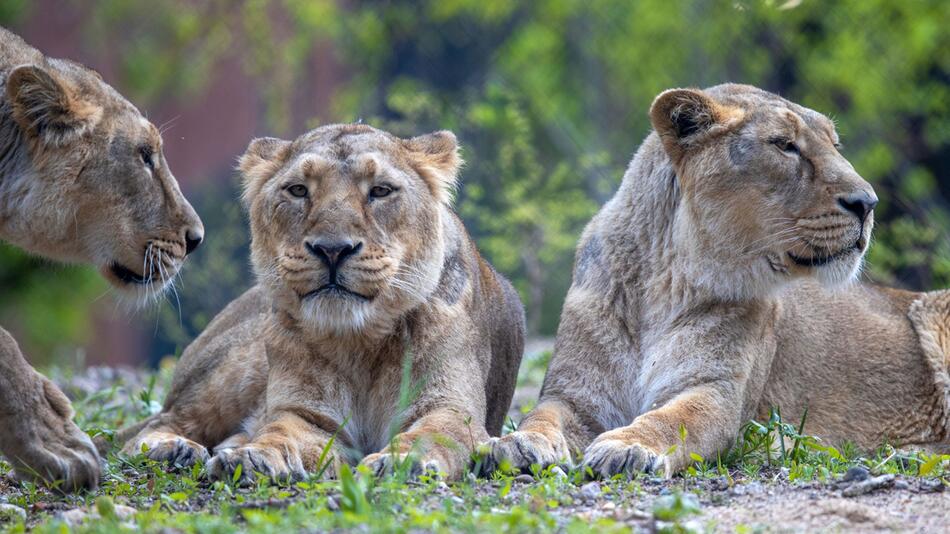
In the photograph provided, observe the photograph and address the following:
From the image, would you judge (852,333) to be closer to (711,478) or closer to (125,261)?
(711,478)

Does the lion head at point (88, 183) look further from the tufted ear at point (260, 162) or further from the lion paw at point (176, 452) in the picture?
the lion paw at point (176, 452)

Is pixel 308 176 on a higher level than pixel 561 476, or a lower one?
higher

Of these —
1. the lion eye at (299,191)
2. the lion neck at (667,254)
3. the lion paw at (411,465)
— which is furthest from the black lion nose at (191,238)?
the lion neck at (667,254)

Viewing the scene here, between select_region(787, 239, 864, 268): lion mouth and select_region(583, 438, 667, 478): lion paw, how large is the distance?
2.95 ft

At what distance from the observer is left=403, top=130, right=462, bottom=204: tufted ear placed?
4516 mm

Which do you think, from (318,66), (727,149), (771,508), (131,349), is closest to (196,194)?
(318,66)

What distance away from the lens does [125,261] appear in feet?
14.4

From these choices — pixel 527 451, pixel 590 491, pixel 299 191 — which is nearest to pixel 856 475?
pixel 590 491

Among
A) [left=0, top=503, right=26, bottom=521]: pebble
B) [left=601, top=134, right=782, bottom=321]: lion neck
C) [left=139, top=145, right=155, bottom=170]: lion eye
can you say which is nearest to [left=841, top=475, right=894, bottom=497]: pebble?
[left=601, top=134, right=782, bottom=321]: lion neck

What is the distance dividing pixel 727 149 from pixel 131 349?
27.4 feet

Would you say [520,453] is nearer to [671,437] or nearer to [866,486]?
[671,437]

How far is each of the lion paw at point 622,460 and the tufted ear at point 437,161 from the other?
3.55 ft

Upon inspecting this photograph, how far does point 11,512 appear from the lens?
347 centimetres

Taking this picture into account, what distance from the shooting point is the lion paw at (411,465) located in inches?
145
